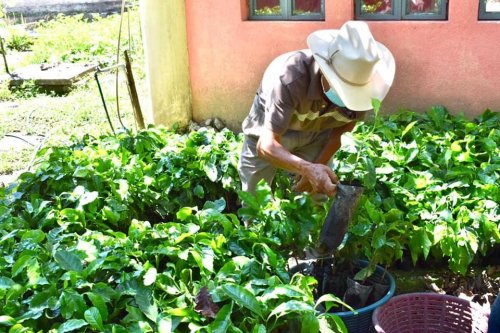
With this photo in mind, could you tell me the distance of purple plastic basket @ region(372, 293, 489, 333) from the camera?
11.4 ft

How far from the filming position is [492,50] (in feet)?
17.5

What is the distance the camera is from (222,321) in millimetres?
2592

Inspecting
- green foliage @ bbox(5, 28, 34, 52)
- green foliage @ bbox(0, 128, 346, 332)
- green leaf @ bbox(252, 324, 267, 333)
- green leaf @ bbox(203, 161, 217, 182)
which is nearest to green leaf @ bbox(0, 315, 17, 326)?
green foliage @ bbox(0, 128, 346, 332)

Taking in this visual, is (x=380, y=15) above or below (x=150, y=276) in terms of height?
above

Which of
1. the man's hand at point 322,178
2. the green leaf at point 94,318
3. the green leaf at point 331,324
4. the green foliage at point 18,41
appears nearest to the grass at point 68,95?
the green foliage at point 18,41

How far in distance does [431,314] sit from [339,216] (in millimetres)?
791

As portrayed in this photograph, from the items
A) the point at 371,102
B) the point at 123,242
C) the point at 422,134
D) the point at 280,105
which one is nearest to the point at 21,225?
the point at 123,242

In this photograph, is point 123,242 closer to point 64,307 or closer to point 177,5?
point 64,307

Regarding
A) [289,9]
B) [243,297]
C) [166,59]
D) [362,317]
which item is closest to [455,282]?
[362,317]

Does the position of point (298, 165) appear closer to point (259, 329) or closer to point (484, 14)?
point (259, 329)

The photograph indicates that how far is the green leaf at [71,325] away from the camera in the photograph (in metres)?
2.55

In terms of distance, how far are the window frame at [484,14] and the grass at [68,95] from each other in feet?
10.2

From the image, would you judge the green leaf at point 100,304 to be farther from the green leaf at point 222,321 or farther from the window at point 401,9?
the window at point 401,9

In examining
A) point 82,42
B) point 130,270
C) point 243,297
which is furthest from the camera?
point 82,42
